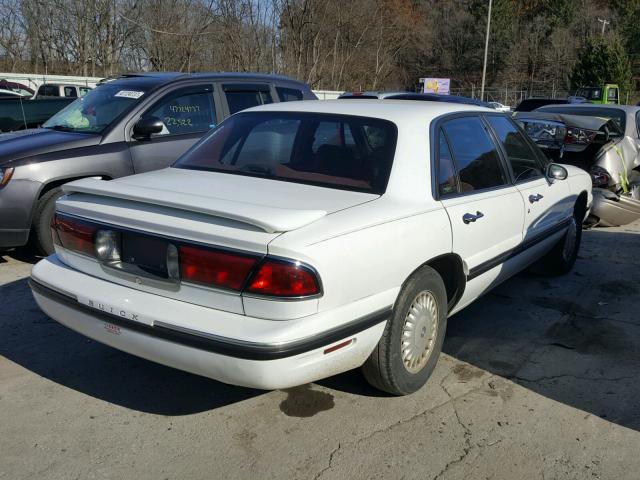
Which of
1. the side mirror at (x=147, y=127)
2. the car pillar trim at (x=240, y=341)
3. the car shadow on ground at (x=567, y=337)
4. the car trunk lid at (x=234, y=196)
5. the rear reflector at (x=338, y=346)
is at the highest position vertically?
the side mirror at (x=147, y=127)

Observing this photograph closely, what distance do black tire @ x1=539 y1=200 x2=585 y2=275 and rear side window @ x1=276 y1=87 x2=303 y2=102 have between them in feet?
11.3

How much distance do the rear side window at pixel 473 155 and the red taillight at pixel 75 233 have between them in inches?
84.0

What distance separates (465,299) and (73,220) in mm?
2375

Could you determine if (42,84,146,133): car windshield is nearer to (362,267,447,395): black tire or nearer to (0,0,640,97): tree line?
(362,267,447,395): black tire

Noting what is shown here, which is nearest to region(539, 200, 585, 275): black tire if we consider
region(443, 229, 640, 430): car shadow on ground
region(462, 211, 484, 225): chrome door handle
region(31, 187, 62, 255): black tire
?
region(443, 229, 640, 430): car shadow on ground

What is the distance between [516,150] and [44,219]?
4.07m

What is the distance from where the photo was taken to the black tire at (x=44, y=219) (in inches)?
217

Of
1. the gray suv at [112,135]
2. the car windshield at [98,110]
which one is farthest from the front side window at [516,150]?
the car windshield at [98,110]

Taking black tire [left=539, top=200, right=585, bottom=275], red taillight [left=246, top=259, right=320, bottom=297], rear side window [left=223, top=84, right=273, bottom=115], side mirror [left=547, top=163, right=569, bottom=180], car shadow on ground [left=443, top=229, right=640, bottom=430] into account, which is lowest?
car shadow on ground [left=443, top=229, right=640, bottom=430]

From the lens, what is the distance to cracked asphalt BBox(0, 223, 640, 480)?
2.86 m

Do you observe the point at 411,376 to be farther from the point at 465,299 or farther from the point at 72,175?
the point at 72,175

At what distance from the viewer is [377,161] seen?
3.45 m

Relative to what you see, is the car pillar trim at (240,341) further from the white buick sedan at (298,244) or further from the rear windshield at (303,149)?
the rear windshield at (303,149)

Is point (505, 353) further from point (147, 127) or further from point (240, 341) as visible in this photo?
point (147, 127)
